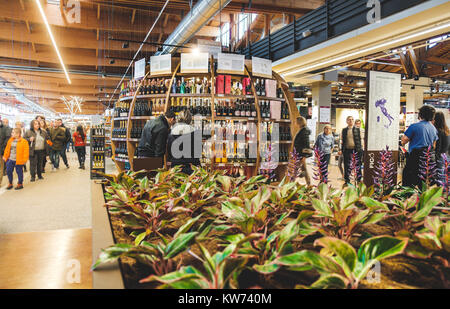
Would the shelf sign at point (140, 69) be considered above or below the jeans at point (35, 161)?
above

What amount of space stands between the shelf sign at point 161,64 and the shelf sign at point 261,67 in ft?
5.02

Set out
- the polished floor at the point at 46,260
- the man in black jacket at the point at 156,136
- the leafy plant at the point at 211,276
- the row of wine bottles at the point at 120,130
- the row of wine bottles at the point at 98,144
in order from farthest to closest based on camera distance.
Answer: the row of wine bottles at the point at 98,144 < the row of wine bottles at the point at 120,130 < the man in black jacket at the point at 156,136 < the polished floor at the point at 46,260 < the leafy plant at the point at 211,276

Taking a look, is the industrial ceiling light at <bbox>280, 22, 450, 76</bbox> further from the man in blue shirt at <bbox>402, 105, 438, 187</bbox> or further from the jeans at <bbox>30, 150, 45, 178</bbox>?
the jeans at <bbox>30, 150, 45, 178</bbox>

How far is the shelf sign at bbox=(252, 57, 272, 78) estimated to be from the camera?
215 inches

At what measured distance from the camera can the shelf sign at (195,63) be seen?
206 inches

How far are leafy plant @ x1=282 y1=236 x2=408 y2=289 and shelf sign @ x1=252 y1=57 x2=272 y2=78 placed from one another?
5.08m

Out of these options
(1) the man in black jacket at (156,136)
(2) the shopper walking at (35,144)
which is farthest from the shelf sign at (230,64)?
(2) the shopper walking at (35,144)

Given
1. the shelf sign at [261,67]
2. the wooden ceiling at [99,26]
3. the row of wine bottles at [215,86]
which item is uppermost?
the wooden ceiling at [99,26]

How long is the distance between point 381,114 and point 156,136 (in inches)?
115

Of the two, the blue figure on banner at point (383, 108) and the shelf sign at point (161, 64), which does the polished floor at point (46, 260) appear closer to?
the blue figure on banner at point (383, 108)

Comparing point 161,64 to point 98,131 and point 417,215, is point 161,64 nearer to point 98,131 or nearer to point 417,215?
point 98,131

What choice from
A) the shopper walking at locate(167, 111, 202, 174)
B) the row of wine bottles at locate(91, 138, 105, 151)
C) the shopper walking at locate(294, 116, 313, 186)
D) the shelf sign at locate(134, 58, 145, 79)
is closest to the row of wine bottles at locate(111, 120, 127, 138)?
the row of wine bottles at locate(91, 138, 105, 151)

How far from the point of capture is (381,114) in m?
3.64
